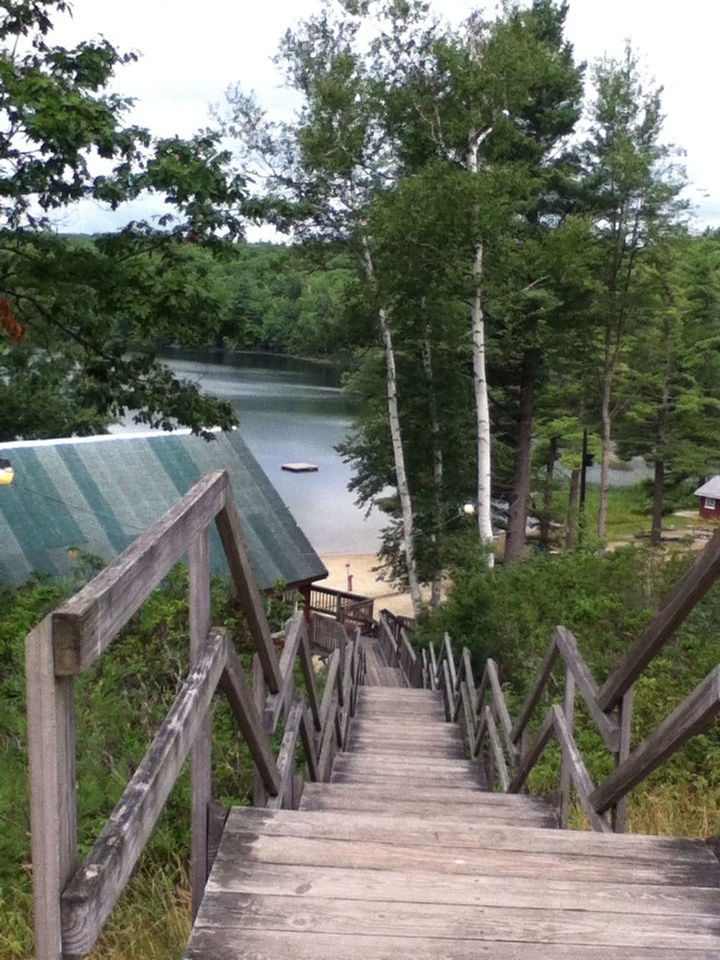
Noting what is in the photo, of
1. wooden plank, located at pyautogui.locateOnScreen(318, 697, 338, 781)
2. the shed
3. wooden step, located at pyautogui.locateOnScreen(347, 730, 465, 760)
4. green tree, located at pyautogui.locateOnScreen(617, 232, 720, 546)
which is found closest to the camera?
wooden plank, located at pyautogui.locateOnScreen(318, 697, 338, 781)

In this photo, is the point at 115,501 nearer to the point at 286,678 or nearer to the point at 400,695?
the point at 400,695

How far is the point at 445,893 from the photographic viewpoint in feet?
6.22

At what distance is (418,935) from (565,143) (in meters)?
20.8

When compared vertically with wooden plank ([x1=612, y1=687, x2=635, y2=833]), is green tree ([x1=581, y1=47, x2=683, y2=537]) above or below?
above

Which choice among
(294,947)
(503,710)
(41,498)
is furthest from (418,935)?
(41,498)

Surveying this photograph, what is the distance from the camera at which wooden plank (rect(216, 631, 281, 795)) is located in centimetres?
192

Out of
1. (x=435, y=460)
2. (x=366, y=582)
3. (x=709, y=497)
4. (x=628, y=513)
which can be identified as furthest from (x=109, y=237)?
(x=628, y=513)

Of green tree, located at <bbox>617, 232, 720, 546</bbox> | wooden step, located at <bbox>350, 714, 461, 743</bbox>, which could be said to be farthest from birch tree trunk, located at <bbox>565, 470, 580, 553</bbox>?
wooden step, located at <bbox>350, 714, 461, 743</bbox>

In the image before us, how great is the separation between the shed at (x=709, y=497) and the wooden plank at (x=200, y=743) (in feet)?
101

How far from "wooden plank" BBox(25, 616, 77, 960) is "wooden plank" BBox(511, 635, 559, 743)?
9.09ft

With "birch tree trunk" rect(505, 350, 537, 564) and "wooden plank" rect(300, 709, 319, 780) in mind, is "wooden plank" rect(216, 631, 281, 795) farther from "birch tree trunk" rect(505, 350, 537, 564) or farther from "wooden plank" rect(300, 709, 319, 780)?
"birch tree trunk" rect(505, 350, 537, 564)

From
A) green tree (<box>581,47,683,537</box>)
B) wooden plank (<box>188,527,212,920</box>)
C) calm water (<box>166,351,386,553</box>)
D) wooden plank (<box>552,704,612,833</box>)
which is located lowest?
calm water (<box>166,351,386,553</box>)

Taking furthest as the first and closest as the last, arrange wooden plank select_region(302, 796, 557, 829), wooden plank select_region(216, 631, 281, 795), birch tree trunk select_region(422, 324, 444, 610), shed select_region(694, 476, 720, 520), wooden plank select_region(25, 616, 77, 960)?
shed select_region(694, 476, 720, 520) < birch tree trunk select_region(422, 324, 444, 610) < wooden plank select_region(302, 796, 557, 829) < wooden plank select_region(216, 631, 281, 795) < wooden plank select_region(25, 616, 77, 960)

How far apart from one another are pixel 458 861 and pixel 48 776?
1.36m
